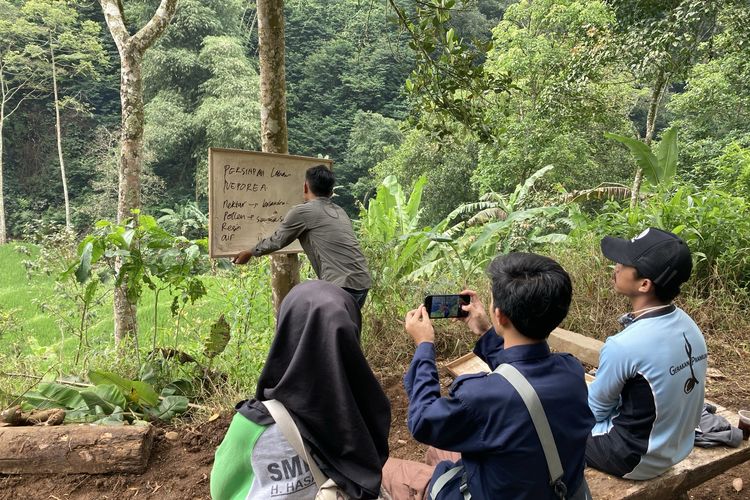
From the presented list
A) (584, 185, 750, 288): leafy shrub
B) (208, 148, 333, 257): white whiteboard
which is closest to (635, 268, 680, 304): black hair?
(208, 148, 333, 257): white whiteboard

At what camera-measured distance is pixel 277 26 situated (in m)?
3.47

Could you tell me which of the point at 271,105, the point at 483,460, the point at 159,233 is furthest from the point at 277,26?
the point at 483,460

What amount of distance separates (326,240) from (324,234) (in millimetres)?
44

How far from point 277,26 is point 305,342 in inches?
103

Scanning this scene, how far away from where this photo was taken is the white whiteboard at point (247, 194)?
318cm

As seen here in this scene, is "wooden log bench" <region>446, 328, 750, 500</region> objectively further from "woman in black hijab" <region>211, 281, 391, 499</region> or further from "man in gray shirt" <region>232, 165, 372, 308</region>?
"man in gray shirt" <region>232, 165, 372, 308</region>

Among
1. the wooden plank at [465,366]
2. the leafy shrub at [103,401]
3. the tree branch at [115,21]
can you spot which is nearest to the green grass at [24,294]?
the tree branch at [115,21]

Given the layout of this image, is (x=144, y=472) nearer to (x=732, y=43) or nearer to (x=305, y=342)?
(x=305, y=342)

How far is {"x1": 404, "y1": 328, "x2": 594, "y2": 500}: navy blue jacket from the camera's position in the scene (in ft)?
4.49

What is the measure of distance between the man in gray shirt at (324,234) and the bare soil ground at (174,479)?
3.38 ft

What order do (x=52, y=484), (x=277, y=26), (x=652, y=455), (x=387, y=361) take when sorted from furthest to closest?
(x=387, y=361) → (x=277, y=26) → (x=52, y=484) → (x=652, y=455)

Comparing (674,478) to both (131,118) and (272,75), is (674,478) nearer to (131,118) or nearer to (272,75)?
(272,75)

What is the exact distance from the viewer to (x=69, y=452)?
8.54 feet

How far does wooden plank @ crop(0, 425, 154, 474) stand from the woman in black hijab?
4.57ft
